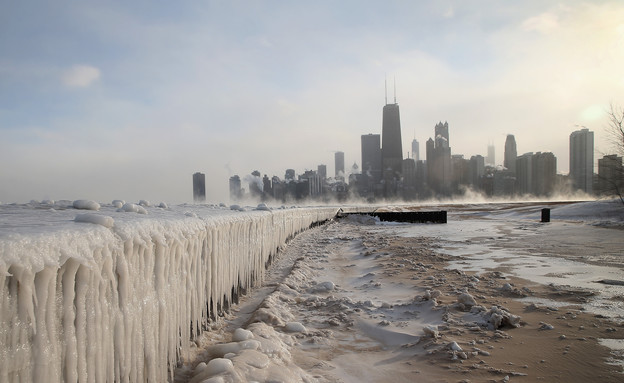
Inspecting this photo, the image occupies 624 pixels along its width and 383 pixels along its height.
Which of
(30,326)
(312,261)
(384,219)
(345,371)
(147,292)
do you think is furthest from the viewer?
(384,219)

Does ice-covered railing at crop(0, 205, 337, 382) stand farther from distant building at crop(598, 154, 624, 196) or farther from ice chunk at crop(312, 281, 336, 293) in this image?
distant building at crop(598, 154, 624, 196)

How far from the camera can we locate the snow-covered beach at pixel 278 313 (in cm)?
189

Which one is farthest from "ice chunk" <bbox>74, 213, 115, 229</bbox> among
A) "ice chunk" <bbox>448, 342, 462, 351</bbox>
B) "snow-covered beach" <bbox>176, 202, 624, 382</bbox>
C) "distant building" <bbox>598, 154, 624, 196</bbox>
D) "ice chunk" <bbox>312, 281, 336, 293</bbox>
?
"distant building" <bbox>598, 154, 624, 196</bbox>

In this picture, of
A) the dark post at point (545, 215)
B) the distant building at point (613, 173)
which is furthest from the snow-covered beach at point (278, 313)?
the distant building at point (613, 173)

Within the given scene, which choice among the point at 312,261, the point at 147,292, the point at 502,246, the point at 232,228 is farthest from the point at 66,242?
the point at 502,246

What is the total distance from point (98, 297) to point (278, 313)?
2.97 metres

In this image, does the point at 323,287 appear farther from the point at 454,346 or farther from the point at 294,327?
the point at 454,346

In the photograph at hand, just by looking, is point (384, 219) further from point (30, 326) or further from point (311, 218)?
point (30, 326)

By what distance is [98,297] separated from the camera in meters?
2.10

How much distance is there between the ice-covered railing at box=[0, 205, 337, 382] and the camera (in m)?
1.62

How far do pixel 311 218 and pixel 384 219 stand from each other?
28.2 ft

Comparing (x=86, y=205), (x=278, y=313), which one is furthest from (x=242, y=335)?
(x=86, y=205)

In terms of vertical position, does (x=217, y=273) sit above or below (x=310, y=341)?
above

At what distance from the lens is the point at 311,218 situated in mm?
21156
